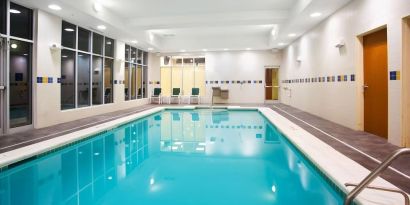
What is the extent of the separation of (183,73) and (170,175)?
1080cm

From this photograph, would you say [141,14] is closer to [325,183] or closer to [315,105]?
[315,105]

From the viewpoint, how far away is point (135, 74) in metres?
11.6

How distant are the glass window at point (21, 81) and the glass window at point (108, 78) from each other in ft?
11.2

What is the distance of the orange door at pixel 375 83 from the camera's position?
15.0 ft

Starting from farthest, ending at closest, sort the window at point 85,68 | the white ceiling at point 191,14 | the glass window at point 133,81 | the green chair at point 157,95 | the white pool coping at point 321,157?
the green chair at point 157,95 → the glass window at point 133,81 → the window at point 85,68 → the white ceiling at point 191,14 → the white pool coping at point 321,157

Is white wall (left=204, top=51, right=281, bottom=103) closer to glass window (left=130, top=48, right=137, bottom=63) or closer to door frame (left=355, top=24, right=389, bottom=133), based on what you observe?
glass window (left=130, top=48, right=137, bottom=63)

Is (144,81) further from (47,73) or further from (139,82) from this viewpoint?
(47,73)

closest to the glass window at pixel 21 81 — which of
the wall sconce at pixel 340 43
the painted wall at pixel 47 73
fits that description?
the painted wall at pixel 47 73

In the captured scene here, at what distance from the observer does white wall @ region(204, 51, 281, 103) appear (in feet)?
42.5

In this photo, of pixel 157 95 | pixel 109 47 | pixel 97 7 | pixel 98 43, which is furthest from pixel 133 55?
pixel 97 7

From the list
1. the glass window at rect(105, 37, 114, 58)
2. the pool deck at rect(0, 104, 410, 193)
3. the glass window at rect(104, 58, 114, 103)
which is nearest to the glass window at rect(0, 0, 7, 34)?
the pool deck at rect(0, 104, 410, 193)

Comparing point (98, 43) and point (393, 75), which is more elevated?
point (98, 43)

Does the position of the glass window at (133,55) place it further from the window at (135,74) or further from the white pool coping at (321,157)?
the white pool coping at (321,157)

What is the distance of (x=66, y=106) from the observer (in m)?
7.75
